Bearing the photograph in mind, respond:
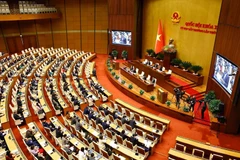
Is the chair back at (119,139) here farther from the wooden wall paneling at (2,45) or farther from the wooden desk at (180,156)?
the wooden wall paneling at (2,45)

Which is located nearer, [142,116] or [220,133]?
[220,133]

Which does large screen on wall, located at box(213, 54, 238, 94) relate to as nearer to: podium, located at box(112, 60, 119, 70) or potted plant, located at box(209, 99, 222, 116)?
potted plant, located at box(209, 99, 222, 116)

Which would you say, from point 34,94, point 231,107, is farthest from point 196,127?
point 34,94

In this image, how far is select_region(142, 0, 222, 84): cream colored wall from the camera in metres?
12.3

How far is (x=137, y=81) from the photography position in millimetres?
13398

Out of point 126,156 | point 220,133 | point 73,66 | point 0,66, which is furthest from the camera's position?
point 73,66

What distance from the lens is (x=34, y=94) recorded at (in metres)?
11.6

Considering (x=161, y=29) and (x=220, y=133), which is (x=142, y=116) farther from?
(x=161, y=29)

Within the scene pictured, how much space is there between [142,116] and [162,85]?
13.6ft

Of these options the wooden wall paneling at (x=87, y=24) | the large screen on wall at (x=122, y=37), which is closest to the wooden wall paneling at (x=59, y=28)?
the wooden wall paneling at (x=87, y=24)

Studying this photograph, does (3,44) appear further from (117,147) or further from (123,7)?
(117,147)

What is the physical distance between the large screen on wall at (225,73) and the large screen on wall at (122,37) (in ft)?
31.1

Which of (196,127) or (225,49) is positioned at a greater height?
(225,49)

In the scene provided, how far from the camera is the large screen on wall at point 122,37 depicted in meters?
18.2
